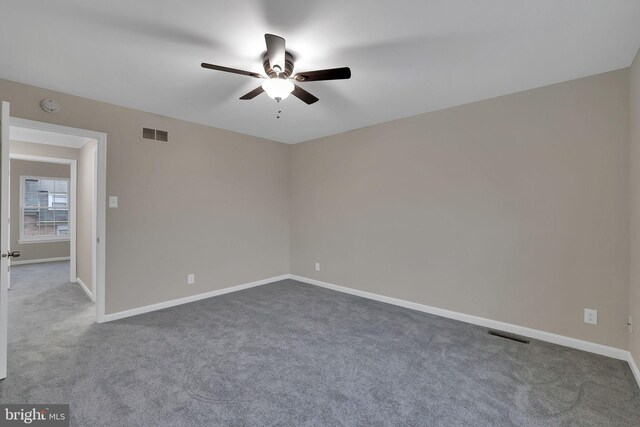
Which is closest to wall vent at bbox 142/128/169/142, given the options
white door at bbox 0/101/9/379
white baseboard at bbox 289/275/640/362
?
white door at bbox 0/101/9/379

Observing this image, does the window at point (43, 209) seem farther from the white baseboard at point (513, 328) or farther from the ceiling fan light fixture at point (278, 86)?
the ceiling fan light fixture at point (278, 86)

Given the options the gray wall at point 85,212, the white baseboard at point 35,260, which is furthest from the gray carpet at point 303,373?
the white baseboard at point 35,260

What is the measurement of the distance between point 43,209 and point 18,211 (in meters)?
0.44

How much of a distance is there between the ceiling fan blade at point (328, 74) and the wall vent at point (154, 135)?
2475 mm

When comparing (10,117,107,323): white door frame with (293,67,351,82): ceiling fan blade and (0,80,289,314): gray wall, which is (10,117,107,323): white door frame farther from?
(293,67,351,82): ceiling fan blade

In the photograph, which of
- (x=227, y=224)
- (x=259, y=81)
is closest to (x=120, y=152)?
(x=227, y=224)

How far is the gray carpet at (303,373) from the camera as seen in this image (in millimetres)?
1806

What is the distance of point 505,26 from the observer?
1.90 meters

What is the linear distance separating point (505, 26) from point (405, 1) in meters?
0.75

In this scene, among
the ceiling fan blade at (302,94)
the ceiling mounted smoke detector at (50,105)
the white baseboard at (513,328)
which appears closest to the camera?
the ceiling fan blade at (302,94)

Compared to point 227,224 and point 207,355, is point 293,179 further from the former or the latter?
point 207,355

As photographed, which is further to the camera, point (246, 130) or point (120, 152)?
point (246, 130)

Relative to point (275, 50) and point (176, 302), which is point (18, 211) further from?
point (275, 50)

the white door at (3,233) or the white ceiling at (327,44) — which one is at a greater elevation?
the white ceiling at (327,44)
